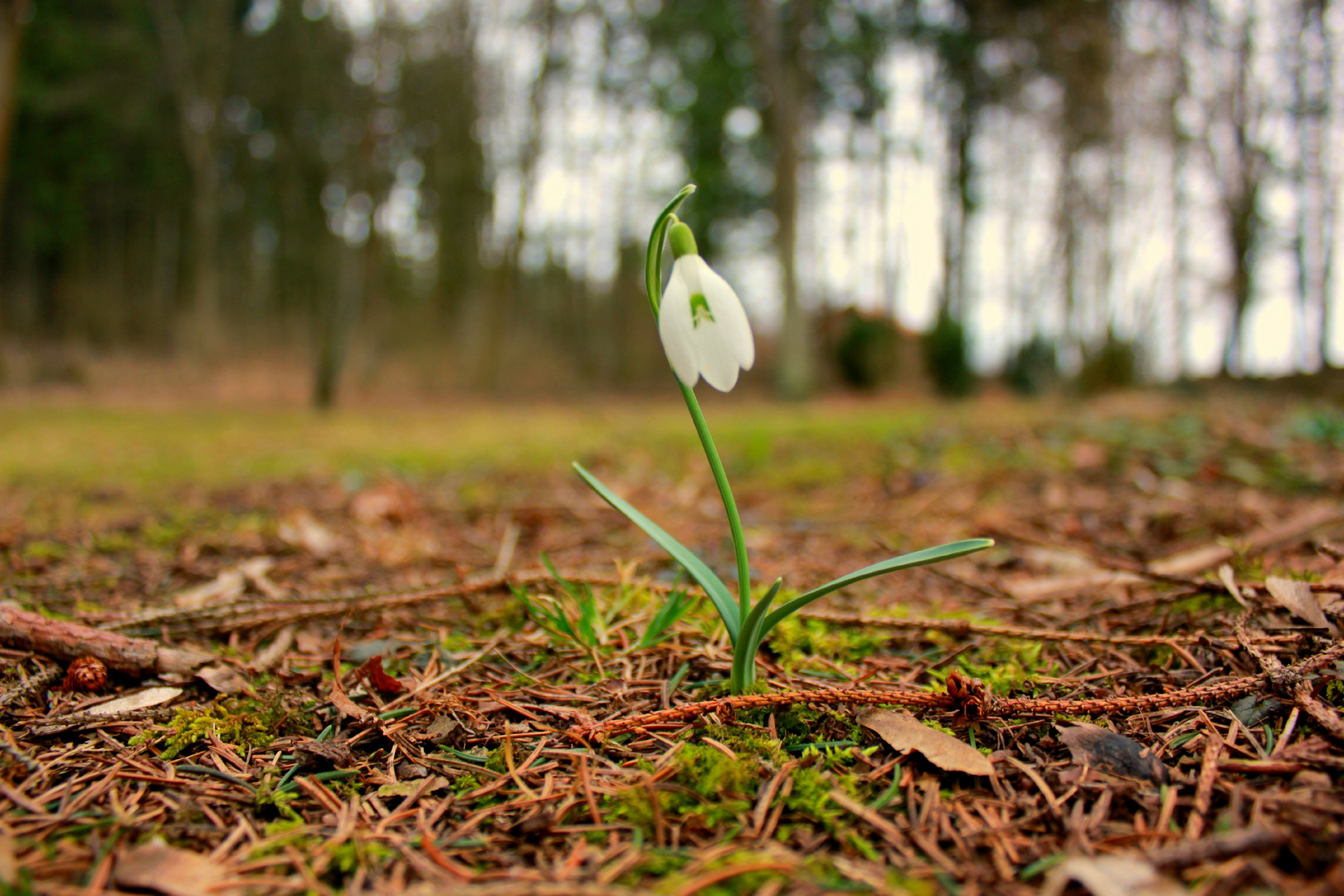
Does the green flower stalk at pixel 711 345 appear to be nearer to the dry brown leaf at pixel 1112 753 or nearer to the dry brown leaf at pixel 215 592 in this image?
the dry brown leaf at pixel 1112 753

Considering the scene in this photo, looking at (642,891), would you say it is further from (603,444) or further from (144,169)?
(144,169)

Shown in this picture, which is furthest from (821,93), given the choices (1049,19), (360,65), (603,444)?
(603,444)

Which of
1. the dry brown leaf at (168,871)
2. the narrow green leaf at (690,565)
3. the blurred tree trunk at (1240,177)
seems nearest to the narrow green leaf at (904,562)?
the narrow green leaf at (690,565)

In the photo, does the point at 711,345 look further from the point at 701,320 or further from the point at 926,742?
the point at 926,742

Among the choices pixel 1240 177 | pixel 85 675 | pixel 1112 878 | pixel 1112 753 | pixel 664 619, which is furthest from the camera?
pixel 1240 177

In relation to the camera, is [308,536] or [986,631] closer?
[986,631]

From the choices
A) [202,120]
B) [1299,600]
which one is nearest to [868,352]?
[202,120]

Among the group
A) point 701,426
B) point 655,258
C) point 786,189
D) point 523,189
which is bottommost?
point 701,426
